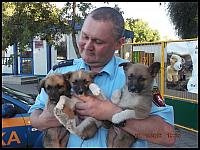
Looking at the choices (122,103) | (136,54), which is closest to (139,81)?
(122,103)

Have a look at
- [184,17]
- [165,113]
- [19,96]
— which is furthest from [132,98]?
[184,17]

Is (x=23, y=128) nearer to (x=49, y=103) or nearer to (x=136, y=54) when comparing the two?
(x=49, y=103)

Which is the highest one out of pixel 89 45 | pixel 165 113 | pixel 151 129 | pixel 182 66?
pixel 89 45

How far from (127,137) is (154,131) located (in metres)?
0.25

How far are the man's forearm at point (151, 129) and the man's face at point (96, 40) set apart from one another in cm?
61

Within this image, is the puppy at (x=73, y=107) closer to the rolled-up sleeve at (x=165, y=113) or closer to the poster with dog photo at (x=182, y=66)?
Answer: the rolled-up sleeve at (x=165, y=113)

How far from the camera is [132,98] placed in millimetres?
3256

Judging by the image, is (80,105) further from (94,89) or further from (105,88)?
(105,88)

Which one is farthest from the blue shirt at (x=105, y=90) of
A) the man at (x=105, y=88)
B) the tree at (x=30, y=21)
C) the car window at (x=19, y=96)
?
the tree at (x=30, y=21)

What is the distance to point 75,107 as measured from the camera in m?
3.15

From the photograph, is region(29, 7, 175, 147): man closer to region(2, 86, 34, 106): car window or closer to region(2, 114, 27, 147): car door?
region(2, 114, 27, 147): car door

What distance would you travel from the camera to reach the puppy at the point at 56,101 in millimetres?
3195

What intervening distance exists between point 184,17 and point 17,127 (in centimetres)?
1230

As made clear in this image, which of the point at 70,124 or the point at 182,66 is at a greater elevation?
the point at 182,66
